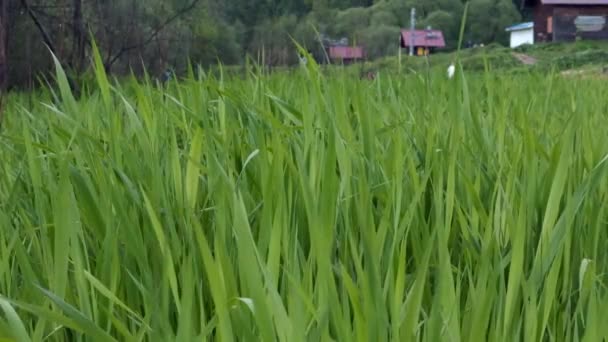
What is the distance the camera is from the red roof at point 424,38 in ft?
102

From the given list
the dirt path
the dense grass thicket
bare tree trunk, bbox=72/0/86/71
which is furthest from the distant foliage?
the dirt path

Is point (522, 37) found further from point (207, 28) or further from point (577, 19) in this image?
point (207, 28)

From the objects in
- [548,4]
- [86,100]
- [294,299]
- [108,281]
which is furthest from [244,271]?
[548,4]

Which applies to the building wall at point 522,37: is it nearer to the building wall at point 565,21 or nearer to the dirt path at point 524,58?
the building wall at point 565,21

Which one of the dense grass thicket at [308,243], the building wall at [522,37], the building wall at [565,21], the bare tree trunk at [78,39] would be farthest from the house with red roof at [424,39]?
the dense grass thicket at [308,243]

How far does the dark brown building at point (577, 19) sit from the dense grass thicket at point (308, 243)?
2558cm

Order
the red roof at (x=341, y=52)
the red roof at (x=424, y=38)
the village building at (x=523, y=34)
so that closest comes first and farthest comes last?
the red roof at (x=341, y=52) → the village building at (x=523, y=34) → the red roof at (x=424, y=38)

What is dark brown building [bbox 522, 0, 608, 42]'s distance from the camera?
24.4 metres

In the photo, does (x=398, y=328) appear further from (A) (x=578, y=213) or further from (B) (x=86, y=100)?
(B) (x=86, y=100)

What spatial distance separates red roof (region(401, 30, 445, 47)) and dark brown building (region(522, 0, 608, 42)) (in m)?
6.36

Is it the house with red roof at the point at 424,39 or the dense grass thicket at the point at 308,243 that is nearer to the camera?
the dense grass thicket at the point at 308,243

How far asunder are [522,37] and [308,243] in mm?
30908

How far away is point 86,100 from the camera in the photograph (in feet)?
3.94

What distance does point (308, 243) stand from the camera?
22.9 inches
